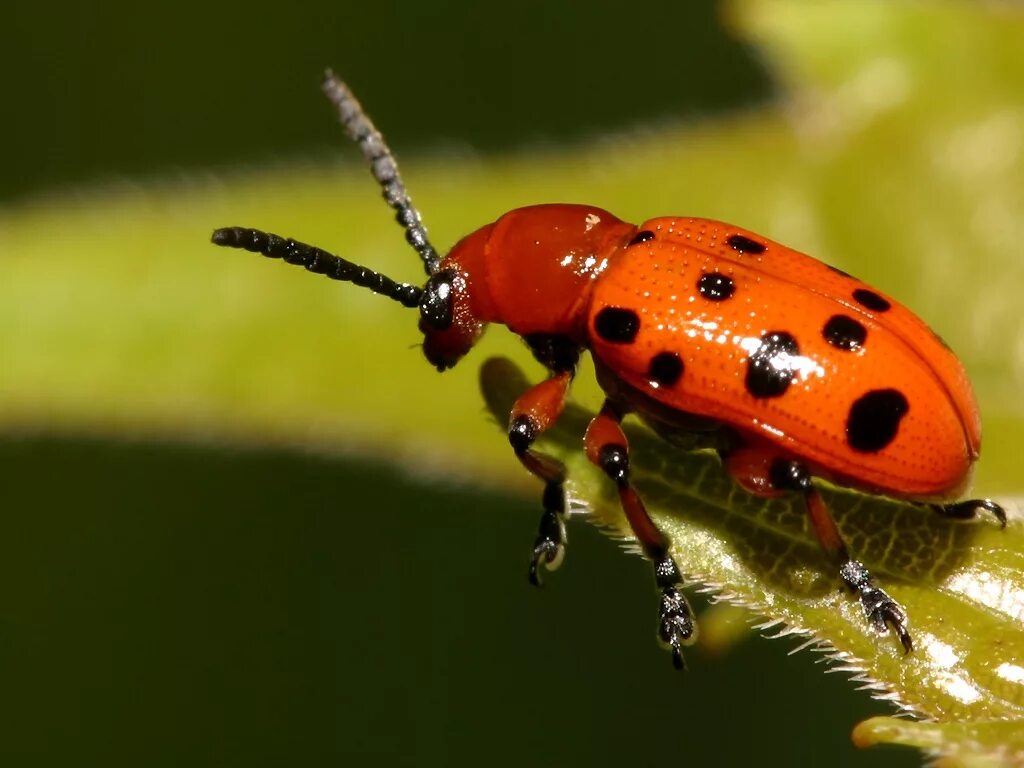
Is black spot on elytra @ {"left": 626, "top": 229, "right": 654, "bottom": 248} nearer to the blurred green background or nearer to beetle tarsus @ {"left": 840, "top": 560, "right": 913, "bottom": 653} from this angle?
the blurred green background

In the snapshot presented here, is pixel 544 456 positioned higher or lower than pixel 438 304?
lower

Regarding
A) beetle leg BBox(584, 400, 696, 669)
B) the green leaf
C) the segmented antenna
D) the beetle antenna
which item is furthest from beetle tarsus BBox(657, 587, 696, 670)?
the segmented antenna

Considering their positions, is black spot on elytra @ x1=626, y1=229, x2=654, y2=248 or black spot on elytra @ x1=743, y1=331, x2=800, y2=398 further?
black spot on elytra @ x1=626, y1=229, x2=654, y2=248

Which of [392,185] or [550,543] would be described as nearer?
[550,543]

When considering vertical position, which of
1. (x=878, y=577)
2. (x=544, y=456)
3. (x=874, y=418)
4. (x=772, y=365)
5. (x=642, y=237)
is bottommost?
(x=878, y=577)

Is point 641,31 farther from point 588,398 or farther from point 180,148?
point 588,398

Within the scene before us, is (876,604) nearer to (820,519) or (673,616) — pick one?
(820,519)

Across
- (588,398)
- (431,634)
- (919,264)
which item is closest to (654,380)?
(588,398)

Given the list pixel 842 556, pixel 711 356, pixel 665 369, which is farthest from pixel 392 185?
pixel 842 556
